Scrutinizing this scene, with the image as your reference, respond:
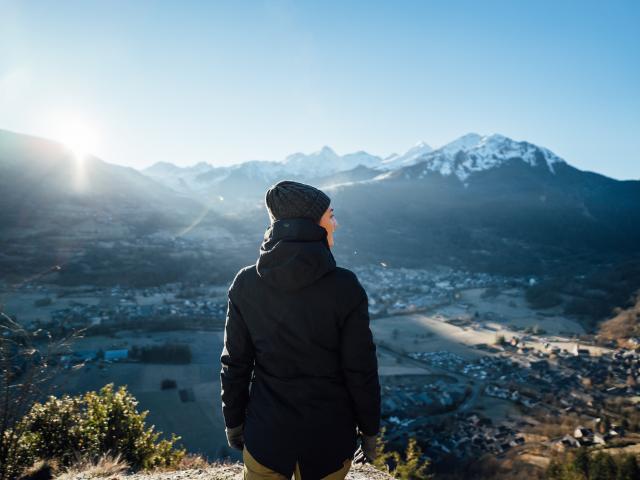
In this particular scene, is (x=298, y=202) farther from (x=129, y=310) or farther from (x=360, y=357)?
(x=129, y=310)

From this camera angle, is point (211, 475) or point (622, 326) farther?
point (622, 326)

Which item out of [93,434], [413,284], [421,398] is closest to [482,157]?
[413,284]

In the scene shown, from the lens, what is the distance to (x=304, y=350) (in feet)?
4.85

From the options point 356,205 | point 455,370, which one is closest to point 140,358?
point 455,370

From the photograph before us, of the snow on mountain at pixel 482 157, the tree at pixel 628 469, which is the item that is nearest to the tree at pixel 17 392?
the tree at pixel 628 469

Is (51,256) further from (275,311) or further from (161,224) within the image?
(275,311)

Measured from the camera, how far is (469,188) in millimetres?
136250

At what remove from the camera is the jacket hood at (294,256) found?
1434mm

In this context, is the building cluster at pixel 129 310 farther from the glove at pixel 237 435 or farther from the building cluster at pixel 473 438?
the glove at pixel 237 435

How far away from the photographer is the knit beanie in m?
1.56

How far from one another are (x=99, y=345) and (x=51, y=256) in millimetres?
28953

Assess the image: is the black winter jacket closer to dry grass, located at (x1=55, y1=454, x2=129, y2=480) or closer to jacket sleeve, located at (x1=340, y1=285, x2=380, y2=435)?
jacket sleeve, located at (x1=340, y1=285, x2=380, y2=435)

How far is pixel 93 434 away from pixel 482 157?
179 metres

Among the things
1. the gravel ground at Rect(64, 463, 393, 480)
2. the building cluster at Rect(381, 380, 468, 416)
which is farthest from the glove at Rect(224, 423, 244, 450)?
the building cluster at Rect(381, 380, 468, 416)
